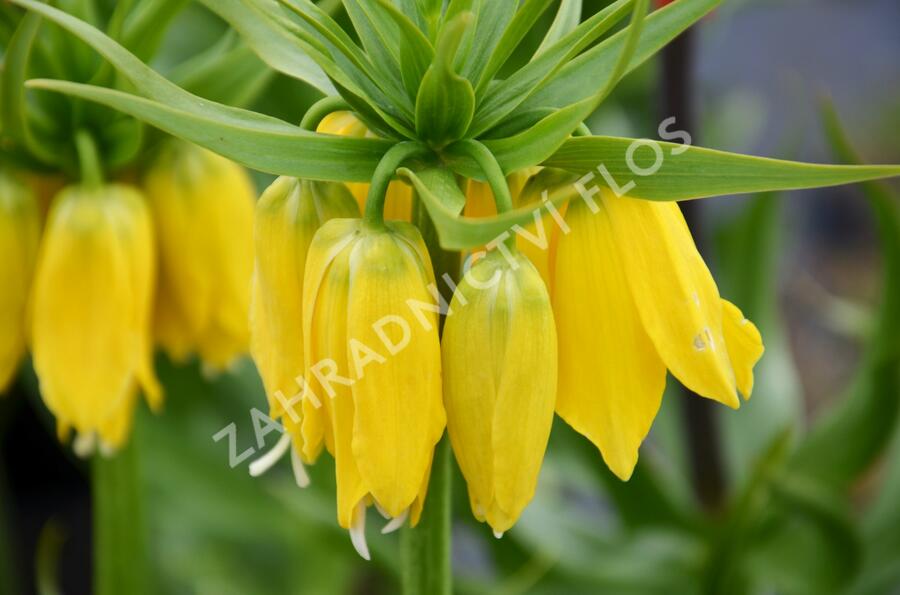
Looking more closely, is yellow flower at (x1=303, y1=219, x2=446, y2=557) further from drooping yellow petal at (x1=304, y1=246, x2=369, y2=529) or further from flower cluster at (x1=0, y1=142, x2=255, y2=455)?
flower cluster at (x1=0, y1=142, x2=255, y2=455)

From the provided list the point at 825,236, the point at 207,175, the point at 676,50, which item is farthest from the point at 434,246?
the point at 825,236

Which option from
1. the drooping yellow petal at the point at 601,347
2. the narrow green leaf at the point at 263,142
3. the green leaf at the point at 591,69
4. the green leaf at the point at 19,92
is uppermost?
the green leaf at the point at 591,69

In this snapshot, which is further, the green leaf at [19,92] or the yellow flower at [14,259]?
the yellow flower at [14,259]

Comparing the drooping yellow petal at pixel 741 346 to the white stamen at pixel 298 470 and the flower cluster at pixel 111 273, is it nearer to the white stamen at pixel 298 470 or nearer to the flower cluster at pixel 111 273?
the white stamen at pixel 298 470

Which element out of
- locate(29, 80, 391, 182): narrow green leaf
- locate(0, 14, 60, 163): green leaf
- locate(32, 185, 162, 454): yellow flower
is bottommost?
locate(32, 185, 162, 454): yellow flower

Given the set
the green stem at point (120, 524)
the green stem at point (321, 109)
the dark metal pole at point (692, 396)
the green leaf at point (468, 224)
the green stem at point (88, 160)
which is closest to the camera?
the green leaf at point (468, 224)

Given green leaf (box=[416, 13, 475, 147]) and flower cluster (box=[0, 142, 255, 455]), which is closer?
green leaf (box=[416, 13, 475, 147])

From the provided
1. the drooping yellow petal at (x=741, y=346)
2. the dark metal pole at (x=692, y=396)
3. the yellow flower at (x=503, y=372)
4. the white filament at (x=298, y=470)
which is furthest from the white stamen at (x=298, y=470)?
the dark metal pole at (x=692, y=396)

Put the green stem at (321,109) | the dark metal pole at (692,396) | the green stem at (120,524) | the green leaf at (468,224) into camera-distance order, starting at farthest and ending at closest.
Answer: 1. the dark metal pole at (692,396)
2. the green stem at (120,524)
3. the green stem at (321,109)
4. the green leaf at (468,224)

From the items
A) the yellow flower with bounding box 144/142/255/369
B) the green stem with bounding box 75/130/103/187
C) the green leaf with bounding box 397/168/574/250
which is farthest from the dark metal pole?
the green leaf with bounding box 397/168/574/250
